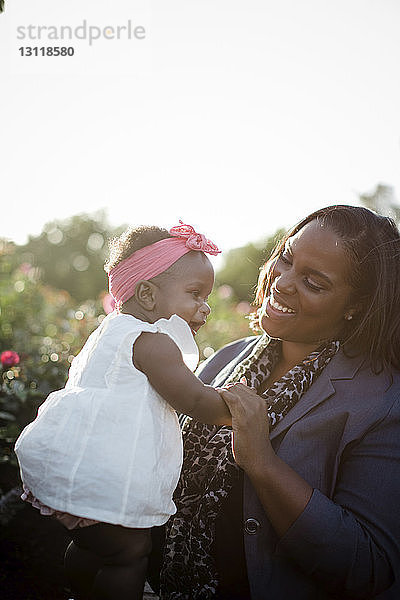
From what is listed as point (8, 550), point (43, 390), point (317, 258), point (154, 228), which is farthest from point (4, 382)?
point (317, 258)

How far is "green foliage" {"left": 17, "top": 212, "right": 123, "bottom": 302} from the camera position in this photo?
1210 inches

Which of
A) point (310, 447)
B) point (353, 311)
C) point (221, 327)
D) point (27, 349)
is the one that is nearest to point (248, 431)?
point (310, 447)

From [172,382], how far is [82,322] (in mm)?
3303

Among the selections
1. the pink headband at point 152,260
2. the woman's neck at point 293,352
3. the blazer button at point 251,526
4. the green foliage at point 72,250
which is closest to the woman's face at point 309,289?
→ the woman's neck at point 293,352

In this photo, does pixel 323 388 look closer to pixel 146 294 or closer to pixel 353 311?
pixel 353 311

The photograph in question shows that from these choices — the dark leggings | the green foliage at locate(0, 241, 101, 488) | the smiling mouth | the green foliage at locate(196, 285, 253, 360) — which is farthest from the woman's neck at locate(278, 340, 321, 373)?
the green foliage at locate(196, 285, 253, 360)

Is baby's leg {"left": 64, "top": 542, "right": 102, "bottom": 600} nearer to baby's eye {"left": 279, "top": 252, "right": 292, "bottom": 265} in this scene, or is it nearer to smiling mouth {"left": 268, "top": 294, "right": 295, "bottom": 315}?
smiling mouth {"left": 268, "top": 294, "right": 295, "bottom": 315}

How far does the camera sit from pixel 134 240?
2154mm

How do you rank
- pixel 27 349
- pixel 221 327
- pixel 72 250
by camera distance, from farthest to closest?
1. pixel 72 250
2. pixel 221 327
3. pixel 27 349

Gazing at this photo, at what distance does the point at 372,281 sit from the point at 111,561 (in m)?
1.42

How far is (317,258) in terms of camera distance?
2.27 meters

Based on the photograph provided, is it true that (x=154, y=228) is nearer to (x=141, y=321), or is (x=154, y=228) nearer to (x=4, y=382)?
(x=141, y=321)

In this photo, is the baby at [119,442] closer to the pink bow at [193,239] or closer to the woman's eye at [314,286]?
the pink bow at [193,239]

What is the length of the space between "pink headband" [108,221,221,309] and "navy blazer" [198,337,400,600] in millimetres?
737
